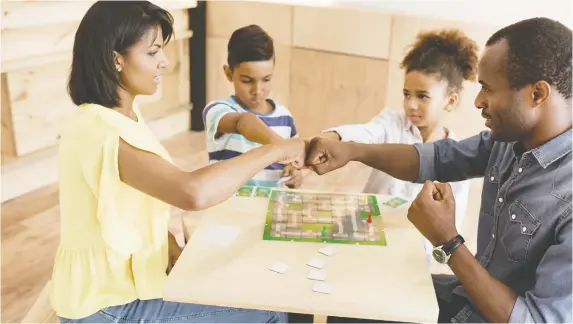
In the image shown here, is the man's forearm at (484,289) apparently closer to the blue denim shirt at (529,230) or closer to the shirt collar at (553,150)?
the blue denim shirt at (529,230)

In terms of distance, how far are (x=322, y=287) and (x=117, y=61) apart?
2.40 feet

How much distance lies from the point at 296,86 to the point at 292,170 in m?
1.99

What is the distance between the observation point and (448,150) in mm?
1685

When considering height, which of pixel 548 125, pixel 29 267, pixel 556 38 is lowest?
pixel 29 267

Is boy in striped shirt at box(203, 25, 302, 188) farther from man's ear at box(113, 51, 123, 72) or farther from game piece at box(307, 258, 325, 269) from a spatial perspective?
game piece at box(307, 258, 325, 269)

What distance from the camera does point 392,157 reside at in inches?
67.9

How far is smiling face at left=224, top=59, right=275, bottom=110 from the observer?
1974 mm

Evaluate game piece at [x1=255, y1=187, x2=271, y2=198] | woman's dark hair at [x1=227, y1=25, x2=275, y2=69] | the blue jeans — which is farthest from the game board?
woman's dark hair at [x1=227, y1=25, x2=275, y2=69]

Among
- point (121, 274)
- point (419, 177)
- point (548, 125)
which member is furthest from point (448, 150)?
point (121, 274)

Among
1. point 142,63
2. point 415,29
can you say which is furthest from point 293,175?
point 415,29

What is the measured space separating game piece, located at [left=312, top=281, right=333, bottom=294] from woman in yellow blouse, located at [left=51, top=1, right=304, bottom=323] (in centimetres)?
31

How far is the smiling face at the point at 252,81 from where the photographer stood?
197 centimetres

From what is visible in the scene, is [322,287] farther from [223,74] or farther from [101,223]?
[223,74]

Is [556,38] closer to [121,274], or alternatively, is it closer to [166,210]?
[166,210]
